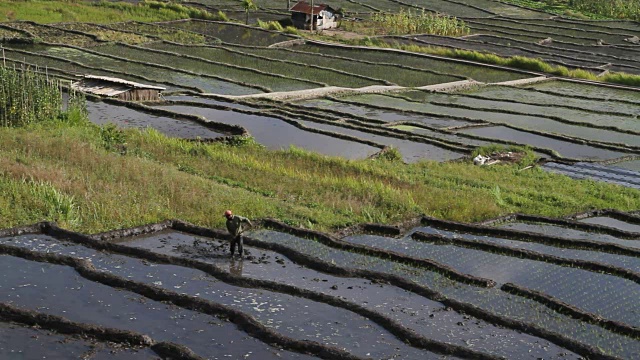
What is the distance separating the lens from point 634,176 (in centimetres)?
1611

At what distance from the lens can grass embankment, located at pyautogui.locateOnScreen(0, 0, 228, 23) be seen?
32656 millimetres

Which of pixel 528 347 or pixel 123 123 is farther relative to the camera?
pixel 123 123

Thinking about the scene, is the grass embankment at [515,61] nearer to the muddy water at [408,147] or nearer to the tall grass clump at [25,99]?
the muddy water at [408,147]

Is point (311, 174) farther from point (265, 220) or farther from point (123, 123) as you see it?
point (123, 123)

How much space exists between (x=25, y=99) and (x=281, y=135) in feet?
15.3

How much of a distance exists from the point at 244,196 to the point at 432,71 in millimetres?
15547

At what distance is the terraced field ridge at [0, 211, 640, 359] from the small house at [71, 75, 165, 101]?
31.4 feet

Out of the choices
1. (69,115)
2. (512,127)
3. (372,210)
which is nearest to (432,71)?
(512,127)

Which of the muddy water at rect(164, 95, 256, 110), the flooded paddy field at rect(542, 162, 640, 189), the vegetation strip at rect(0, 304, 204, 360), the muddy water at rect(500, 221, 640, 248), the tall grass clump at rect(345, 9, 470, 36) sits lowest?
the flooded paddy field at rect(542, 162, 640, 189)

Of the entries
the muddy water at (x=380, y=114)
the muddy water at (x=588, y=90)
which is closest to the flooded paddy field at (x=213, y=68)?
the muddy water at (x=380, y=114)

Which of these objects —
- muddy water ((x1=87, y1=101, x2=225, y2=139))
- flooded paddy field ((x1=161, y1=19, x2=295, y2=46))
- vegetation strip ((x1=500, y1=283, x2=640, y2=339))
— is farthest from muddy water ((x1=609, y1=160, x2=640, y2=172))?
flooded paddy field ((x1=161, y1=19, x2=295, y2=46))

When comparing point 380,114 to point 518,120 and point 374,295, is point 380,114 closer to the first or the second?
point 518,120

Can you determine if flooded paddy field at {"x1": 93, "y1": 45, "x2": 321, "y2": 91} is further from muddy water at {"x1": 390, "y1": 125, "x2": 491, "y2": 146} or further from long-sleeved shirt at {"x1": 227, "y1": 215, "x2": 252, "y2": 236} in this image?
long-sleeved shirt at {"x1": 227, "y1": 215, "x2": 252, "y2": 236}

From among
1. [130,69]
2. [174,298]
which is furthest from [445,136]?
[174,298]
